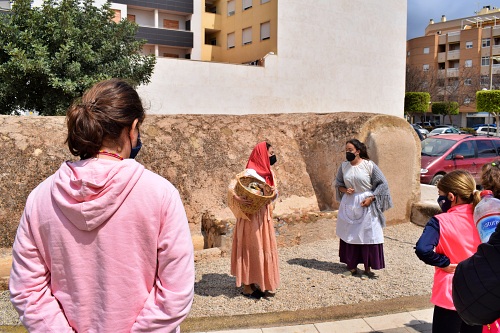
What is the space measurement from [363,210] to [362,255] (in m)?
Result: 0.58

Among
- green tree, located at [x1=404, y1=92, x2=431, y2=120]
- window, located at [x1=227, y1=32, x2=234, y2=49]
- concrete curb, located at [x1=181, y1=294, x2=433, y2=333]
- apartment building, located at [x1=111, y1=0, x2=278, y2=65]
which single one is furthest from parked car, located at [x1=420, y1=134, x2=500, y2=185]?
green tree, located at [x1=404, y1=92, x2=431, y2=120]

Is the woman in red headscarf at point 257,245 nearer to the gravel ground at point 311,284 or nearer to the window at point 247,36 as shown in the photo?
the gravel ground at point 311,284

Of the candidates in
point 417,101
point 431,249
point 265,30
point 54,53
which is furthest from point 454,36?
point 431,249

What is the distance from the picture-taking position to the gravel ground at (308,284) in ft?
15.8

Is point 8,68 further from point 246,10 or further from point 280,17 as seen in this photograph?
point 246,10

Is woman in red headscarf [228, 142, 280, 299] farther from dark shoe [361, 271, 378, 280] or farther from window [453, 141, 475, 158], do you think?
window [453, 141, 475, 158]

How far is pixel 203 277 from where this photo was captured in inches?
225

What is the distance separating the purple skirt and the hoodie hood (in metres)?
4.54

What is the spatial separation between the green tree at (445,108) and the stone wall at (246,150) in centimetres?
4462

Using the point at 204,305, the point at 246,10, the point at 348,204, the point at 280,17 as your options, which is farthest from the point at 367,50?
the point at 204,305

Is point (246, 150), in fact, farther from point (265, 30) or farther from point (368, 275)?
point (265, 30)

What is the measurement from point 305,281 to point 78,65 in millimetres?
7542

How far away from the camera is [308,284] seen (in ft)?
18.1

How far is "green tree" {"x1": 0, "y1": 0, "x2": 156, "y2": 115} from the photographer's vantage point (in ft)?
33.0
